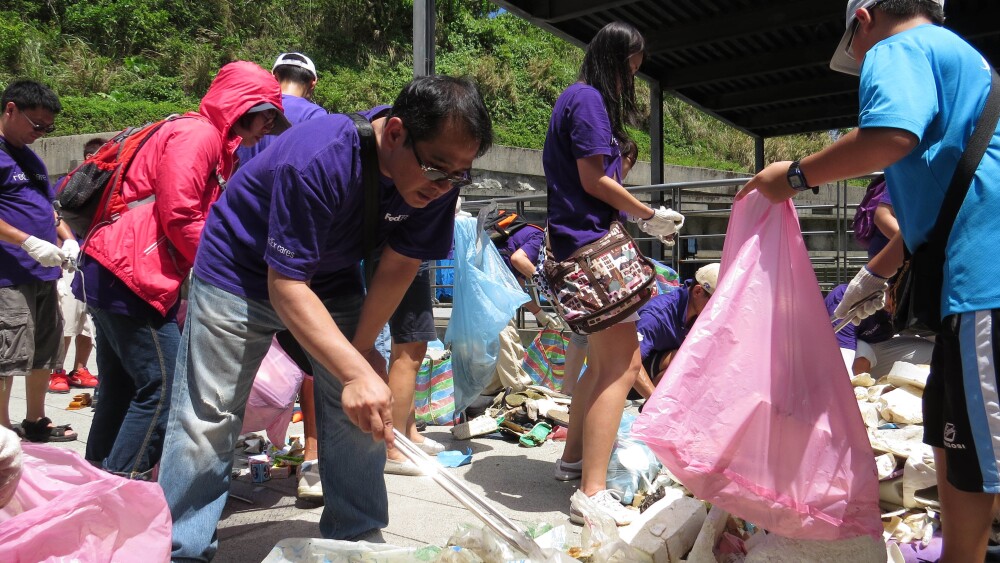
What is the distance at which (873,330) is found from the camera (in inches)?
164

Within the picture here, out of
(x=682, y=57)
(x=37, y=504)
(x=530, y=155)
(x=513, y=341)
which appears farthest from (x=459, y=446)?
(x=530, y=155)

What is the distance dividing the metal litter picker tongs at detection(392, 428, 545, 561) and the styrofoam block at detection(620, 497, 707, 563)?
0.49m

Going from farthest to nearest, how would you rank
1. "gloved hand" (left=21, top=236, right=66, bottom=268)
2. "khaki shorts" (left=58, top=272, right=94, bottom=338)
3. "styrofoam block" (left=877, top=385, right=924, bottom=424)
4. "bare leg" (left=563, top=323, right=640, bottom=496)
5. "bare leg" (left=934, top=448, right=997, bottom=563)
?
"khaki shorts" (left=58, top=272, right=94, bottom=338)
"gloved hand" (left=21, top=236, right=66, bottom=268)
"styrofoam block" (left=877, top=385, right=924, bottom=424)
"bare leg" (left=563, top=323, right=640, bottom=496)
"bare leg" (left=934, top=448, right=997, bottom=563)

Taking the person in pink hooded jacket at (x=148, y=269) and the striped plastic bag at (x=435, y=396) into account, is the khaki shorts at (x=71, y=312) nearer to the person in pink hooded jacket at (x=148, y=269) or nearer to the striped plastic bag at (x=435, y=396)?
the striped plastic bag at (x=435, y=396)

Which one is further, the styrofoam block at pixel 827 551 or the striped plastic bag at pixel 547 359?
the striped plastic bag at pixel 547 359

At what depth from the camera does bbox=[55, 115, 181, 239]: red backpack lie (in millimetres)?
2807

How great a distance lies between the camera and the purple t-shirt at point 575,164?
295 centimetres

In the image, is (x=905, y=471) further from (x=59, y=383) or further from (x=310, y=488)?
(x=59, y=383)

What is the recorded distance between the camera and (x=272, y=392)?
3225 mm

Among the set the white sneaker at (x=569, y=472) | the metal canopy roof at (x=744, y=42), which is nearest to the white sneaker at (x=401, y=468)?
the white sneaker at (x=569, y=472)

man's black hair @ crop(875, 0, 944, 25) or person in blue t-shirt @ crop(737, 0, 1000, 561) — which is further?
man's black hair @ crop(875, 0, 944, 25)

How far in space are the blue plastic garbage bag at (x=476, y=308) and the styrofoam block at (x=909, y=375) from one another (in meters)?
2.04

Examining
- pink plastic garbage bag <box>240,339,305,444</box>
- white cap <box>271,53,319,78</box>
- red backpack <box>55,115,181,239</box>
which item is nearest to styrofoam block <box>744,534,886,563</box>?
pink plastic garbage bag <box>240,339,305,444</box>

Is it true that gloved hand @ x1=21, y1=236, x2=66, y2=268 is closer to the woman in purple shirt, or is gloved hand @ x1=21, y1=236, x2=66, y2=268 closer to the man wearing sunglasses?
the man wearing sunglasses
